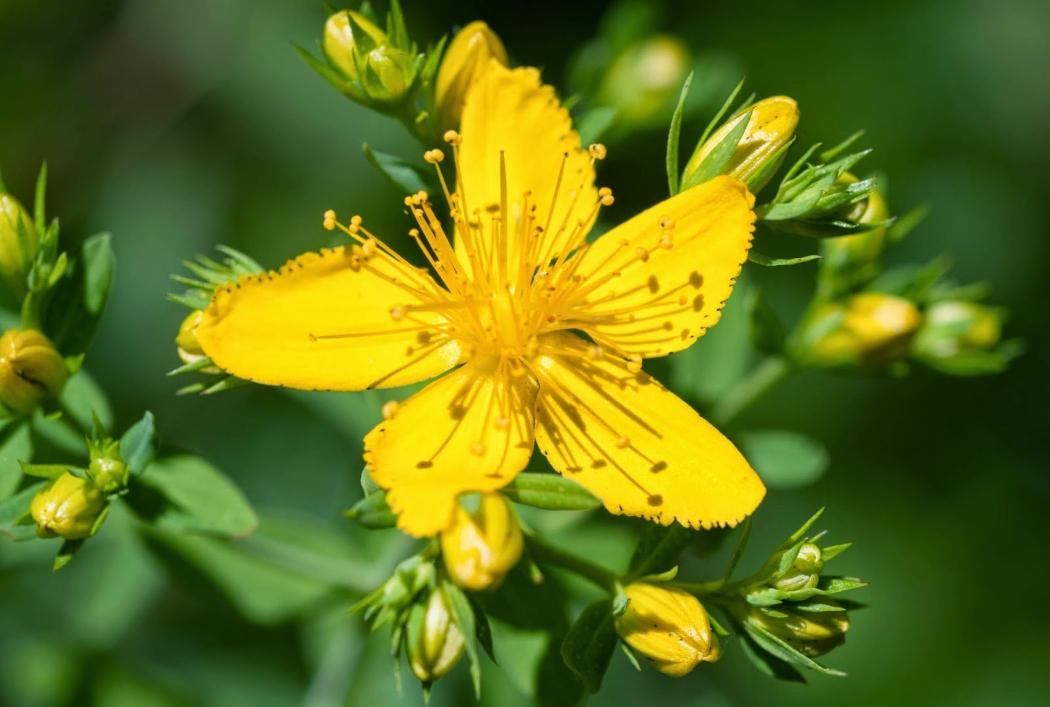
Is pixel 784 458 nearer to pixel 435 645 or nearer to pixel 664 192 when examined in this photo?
pixel 435 645

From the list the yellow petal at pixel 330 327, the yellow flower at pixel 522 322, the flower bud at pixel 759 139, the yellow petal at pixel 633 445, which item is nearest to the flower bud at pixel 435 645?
the yellow flower at pixel 522 322

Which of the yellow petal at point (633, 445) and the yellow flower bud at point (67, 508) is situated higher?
the yellow petal at point (633, 445)

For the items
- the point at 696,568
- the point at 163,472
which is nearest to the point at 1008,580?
the point at 696,568

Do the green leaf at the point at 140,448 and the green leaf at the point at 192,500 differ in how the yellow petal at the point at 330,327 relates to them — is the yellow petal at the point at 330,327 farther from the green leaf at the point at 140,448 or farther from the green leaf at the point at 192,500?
the green leaf at the point at 192,500

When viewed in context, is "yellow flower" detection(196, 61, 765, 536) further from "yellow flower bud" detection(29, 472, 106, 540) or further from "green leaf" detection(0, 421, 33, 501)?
"green leaf" detection(0, 421, 33, 501)

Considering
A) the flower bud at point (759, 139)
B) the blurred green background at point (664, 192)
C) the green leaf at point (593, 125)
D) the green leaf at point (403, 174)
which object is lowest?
the blurred green background at point (664, 192)

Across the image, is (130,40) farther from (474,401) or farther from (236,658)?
(474,401)

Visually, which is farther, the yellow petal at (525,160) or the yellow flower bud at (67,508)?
the yellow petal at (525,160)
